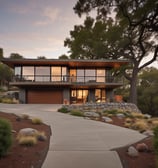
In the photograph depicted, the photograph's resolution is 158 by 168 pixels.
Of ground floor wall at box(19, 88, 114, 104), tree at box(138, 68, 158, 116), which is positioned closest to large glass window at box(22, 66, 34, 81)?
ground floor wall at box(19, 88, 114, 104)

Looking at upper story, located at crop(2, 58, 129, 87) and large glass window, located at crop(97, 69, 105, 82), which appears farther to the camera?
large glass window, located at crop(97, 69, 105, 82)

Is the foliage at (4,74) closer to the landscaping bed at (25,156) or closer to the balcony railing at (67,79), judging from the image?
the balcony railing at (67,79)

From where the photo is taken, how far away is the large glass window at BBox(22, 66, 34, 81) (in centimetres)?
2890

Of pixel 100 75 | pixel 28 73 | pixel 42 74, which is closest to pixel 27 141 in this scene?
pixel 42 74

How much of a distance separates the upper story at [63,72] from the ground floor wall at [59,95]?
168cm

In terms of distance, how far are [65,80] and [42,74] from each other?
10.6ft

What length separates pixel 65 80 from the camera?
28922 mm

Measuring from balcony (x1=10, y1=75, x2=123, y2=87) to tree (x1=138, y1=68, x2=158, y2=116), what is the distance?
51.6ft

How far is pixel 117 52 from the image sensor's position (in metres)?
34.2

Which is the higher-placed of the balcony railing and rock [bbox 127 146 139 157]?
the balcony railing

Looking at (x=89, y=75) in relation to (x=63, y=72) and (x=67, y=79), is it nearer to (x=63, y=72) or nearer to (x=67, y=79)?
(x=67, y=79)

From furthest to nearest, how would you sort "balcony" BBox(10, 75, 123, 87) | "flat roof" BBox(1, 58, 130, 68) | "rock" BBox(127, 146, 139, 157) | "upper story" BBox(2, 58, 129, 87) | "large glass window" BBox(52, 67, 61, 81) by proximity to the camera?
1. "large glass window" BBox(52, 67, 61, 81)
2. "upper story" BBox(2, 58, 129, 87)
3. "balcony" BBox(10, 75, 123, 87)
4. "flat roof" BBox(1, 58, 130, 68)
5. "rock" BBox(127, 146, 139, 157)

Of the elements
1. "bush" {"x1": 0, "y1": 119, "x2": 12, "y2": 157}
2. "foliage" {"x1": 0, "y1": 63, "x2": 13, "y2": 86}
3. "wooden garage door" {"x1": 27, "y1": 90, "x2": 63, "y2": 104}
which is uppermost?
"foliage" {"x1": 0, "y1": 63, "x2": 13, "y2": 86}

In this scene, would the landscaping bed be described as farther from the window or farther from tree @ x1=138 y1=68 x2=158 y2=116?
tree @ x1=138 y1=68 x2=158 y2=116
